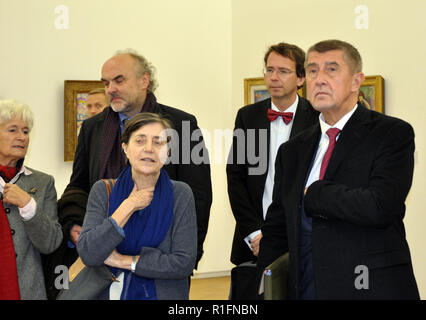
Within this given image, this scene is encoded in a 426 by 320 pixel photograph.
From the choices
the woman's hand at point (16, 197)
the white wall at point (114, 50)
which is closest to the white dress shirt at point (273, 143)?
the woman's hand at point (16, 197)

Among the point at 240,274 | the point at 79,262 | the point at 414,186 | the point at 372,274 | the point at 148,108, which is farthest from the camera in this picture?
the point at 414,186

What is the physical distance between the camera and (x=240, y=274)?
352 centimetres

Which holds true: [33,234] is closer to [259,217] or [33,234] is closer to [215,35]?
[259,217]

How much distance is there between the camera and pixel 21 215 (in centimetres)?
337

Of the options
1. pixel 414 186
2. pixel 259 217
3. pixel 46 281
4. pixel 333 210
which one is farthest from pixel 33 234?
pixel 414 186

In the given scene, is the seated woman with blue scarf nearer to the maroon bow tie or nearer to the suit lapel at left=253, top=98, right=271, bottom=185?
the suit lapel at left=253, top=98, right=271, bottom=185

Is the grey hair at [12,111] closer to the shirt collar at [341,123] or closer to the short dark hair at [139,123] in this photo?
the short dark hair at [139,123]

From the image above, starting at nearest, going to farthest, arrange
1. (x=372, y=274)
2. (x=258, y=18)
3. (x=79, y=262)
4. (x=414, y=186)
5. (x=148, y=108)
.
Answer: (x=372, y=274) < (x=79, y=262) < (x=148, y=108) < (x=414, y=186) < (x=258, y=18)

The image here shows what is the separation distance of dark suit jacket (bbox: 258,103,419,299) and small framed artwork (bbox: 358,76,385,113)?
3.46m

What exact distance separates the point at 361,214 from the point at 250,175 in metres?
1.59

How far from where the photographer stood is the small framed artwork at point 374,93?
609 cm

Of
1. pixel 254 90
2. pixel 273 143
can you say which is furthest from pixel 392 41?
pixel 273 143

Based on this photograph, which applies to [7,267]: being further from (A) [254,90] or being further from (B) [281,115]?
(A) [254,90]
